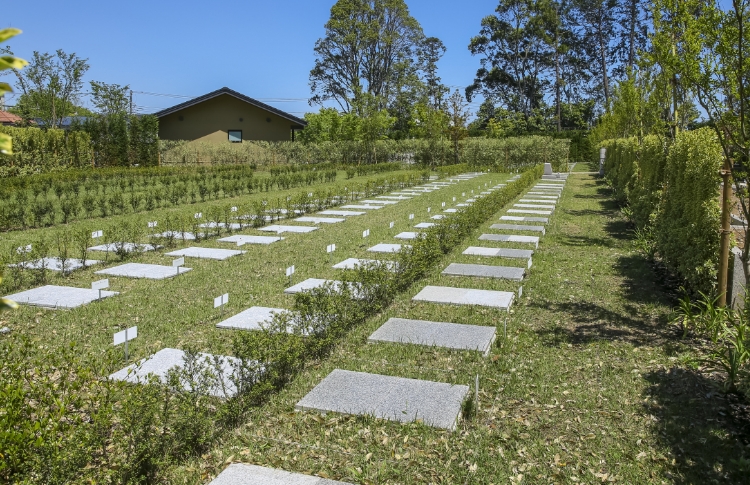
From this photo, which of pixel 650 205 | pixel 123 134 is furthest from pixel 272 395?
pixel 123 134

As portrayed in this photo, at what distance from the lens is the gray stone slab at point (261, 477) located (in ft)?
10.4

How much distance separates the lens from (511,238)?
36.0 ft

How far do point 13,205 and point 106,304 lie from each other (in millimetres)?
7221

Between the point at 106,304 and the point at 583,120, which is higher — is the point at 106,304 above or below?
below

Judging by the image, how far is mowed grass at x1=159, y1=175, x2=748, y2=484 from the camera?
11.1 feet

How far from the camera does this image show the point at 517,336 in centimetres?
566

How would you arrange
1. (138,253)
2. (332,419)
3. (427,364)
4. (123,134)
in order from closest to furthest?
(332,419) < (427,364) < (138,253) < (123,134)

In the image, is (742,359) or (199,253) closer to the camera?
(742,359)

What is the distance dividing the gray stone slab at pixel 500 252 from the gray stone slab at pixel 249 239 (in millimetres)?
3614

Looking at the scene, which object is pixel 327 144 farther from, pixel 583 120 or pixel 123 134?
pixel 583 120

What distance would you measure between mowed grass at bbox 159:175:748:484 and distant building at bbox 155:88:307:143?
3553 cm

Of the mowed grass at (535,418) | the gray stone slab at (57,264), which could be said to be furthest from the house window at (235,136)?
the mowed grass at (535,418)

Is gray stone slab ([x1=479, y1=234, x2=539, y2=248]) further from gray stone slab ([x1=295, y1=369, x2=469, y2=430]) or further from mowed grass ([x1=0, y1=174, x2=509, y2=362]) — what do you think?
gray stone slab ([x1=295, y1=369, x2=469, y2=430])

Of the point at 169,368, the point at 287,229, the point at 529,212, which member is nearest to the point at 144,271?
the point at 287,229
